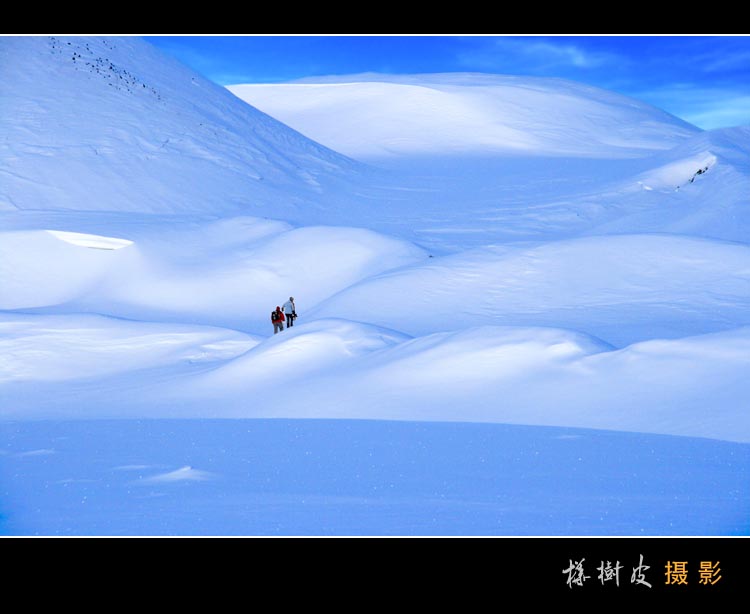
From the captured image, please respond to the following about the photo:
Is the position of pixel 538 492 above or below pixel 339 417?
below

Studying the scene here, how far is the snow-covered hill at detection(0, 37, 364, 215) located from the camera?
3173 centimetres

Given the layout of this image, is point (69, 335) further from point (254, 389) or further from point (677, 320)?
point (677, 320)

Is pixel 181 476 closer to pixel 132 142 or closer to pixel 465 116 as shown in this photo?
pixel 132 142

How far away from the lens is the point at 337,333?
13508 mm

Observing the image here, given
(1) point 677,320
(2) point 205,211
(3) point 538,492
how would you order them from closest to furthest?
(3) point 538,492 → (1) point 677,320 → (2) point 205,211

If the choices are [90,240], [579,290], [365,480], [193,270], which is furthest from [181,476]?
[90,240]

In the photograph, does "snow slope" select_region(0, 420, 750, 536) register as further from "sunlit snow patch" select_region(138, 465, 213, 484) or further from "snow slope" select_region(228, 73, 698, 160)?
"snow slope" select_region(228, 73, 698, 160)

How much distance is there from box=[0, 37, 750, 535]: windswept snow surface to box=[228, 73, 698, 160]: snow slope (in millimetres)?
15284

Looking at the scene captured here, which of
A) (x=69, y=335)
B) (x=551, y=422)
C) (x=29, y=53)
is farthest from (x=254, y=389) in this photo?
(x=29, y=53)

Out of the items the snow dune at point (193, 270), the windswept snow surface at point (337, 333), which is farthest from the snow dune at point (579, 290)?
the snow dune at point (193, 270)

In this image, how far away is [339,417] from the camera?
10578mm

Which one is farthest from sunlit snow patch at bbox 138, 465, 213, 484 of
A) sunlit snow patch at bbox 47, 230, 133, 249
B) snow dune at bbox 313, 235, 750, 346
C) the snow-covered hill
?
the snow-covered hill

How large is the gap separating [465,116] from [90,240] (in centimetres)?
4688

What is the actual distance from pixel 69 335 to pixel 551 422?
947 centimetres
